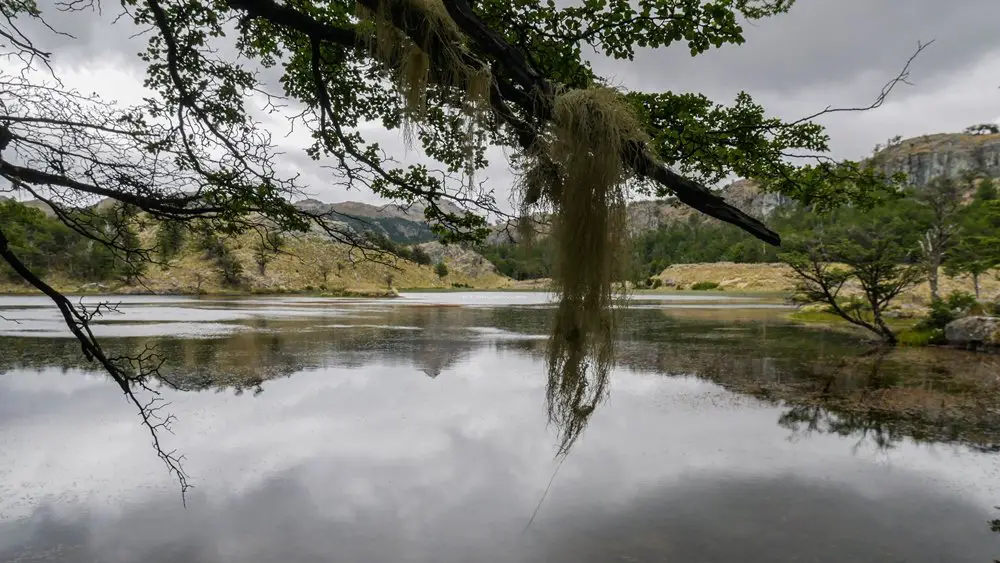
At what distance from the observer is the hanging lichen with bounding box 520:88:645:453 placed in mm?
2940

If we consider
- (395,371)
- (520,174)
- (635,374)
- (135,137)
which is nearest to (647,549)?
(520,174)

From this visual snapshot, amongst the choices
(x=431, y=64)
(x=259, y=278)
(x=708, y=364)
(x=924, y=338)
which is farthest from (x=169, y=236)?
(x=259, y=278)

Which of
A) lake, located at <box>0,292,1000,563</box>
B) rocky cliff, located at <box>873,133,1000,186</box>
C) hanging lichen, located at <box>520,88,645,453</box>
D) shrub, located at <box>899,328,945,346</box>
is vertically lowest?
lake, located at <box>0,292,1000,563</box>

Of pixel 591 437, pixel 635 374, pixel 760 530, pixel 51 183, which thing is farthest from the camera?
pixel 635 374

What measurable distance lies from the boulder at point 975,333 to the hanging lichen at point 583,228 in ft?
61.8

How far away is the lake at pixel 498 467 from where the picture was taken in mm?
5148

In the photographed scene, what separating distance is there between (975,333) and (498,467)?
17619mm

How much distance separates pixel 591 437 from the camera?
26.8 ft

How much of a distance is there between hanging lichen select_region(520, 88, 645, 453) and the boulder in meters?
18.8

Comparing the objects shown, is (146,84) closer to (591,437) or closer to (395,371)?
(591,437)

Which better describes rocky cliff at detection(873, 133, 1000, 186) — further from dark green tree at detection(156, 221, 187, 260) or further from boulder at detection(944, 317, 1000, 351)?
dark green tree at detection(156, 221, 187, 260)

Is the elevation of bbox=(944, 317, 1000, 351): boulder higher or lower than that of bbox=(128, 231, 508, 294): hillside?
lower

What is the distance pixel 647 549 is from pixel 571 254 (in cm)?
317

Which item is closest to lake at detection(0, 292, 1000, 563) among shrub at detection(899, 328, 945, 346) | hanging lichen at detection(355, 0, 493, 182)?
hanging lichen at detection(355, 0, 493, 182)
